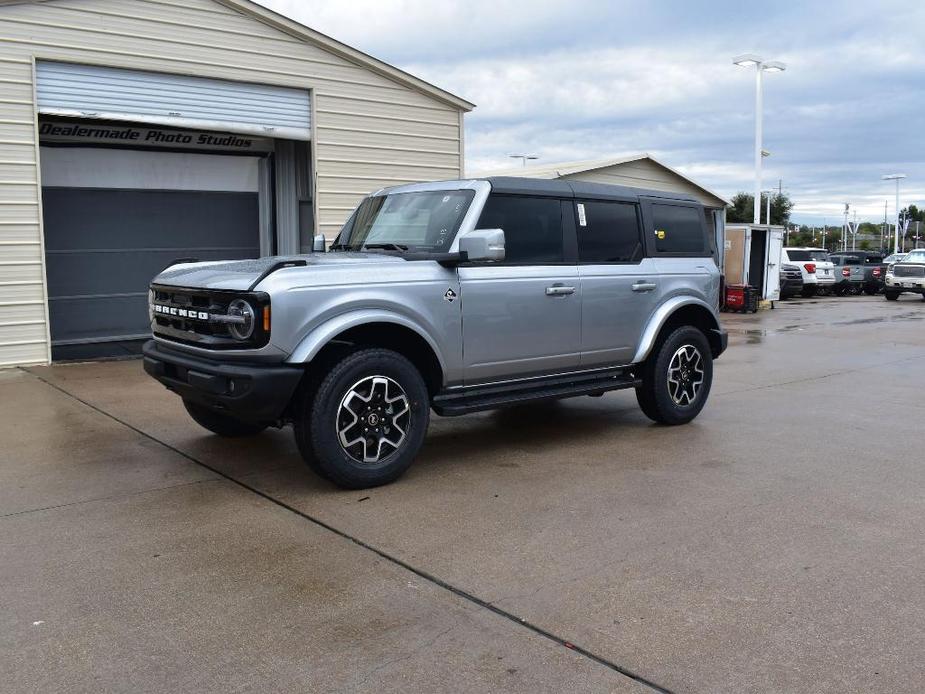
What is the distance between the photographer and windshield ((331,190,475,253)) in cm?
607

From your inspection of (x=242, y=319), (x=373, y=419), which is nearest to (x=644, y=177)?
(x=373, y=419)

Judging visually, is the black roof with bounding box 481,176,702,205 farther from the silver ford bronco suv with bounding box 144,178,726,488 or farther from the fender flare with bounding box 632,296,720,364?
the fender flare with bounding box 632,296,720,364

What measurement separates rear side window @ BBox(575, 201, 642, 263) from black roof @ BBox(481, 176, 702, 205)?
72mm

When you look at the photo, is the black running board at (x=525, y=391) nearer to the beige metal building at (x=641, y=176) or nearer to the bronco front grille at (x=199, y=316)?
the bronco front grille at (x=199, y=316)

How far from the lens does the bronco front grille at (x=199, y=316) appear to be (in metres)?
4.97

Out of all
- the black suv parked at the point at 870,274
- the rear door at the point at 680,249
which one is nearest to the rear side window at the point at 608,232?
the rear door at the point at 680,249

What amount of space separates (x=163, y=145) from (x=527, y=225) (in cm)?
946

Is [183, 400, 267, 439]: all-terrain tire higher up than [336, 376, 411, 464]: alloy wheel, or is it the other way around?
[336, 376, 411, 464]: alloy wheel

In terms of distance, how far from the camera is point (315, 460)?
203 inches

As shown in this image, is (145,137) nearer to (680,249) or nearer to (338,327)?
(680,249)

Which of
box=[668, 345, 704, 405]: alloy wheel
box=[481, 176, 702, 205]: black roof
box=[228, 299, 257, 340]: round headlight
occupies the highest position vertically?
box=[481, 176, 702, 205]: black roof

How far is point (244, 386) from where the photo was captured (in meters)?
4.93

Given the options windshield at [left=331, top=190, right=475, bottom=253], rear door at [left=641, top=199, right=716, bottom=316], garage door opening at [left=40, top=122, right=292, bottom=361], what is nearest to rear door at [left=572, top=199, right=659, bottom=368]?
rear door at [left=641, top=199, right=716, bottom=316]

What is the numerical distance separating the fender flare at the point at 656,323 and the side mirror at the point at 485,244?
1.90 metres
